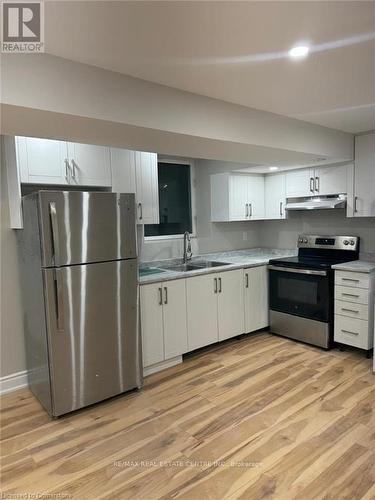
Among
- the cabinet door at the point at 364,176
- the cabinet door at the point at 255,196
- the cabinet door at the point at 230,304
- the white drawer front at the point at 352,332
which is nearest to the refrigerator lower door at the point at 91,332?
the cabinet door at the point at 230,304

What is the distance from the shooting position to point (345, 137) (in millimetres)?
3545

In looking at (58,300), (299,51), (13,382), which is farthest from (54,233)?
(299,51)

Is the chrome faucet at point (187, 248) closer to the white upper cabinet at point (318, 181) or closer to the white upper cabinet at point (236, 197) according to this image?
the white upper cabinet at point (236, 197)

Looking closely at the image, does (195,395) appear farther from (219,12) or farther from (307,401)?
(219,12)

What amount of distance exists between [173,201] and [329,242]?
2.00 metres

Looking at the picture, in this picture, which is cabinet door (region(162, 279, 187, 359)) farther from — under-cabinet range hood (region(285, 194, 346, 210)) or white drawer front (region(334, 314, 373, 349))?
under-cabinet range hood (region(285, 194, 346, 210))

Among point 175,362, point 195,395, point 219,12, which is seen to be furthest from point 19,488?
point 219,12

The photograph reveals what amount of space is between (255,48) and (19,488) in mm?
2722

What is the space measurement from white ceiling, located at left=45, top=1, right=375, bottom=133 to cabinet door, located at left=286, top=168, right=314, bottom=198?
170cm

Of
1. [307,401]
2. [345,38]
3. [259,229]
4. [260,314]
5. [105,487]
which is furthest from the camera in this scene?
[259,229]

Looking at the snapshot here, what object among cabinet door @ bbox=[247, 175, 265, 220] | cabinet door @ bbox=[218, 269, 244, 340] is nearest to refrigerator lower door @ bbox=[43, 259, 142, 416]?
cabinet door @ bbox=[218, 269, 244, 340]

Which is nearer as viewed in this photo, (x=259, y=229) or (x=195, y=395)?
(x=195, y=395)

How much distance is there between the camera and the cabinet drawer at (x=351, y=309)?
332cm

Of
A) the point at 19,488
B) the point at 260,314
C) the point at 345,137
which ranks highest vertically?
the point at 345,137
